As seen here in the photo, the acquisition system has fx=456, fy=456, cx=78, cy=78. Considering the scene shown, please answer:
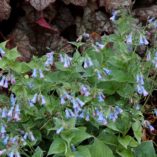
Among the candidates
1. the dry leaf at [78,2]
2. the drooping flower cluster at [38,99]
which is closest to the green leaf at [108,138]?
the drooping flower cluster at [38,99]

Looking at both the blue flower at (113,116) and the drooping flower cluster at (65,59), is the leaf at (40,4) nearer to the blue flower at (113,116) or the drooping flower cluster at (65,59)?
the drooping flower cluster at (65,59)

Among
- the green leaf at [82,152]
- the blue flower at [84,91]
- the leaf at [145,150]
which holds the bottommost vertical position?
the leaf at [145,150]

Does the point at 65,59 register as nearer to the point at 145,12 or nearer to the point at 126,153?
the point at 126,153

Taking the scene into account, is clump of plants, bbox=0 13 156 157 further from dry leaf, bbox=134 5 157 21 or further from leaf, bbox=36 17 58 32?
dry leaf, bbox=134 5 157 21

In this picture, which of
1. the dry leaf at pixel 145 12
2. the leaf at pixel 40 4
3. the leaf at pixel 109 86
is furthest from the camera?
the dry leaf at pixel 145 12

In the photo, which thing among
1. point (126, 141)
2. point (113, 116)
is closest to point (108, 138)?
point (126, 141)

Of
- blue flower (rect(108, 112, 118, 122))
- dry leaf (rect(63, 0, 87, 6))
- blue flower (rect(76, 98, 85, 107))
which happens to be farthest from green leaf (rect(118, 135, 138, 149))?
dry leaf (rect(63, 0, 87, 6))

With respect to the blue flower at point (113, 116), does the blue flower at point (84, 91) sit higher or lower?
higher
